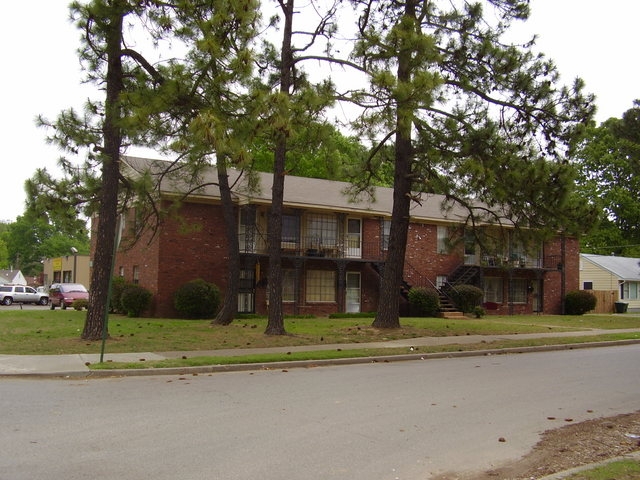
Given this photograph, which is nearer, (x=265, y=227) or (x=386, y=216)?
(x=265, y=227)

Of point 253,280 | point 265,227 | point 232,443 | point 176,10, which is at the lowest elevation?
point 232,443

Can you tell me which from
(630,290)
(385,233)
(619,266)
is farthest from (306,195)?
(630,290)

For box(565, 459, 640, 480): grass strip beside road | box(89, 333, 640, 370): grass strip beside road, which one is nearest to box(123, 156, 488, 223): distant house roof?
box(89, 333, 640, 370): grass strip beside road

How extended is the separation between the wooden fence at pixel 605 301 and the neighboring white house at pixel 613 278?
4.72m

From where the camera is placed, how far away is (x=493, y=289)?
3578 centimetres

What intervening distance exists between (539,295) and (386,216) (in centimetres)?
1287

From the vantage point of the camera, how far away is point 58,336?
645 inches

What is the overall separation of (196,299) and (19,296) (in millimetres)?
23617

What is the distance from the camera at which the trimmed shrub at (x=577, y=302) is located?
121 ft

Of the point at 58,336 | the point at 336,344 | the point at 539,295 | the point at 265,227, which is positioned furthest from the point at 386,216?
the point at 58,336

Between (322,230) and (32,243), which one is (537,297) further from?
(32,243)

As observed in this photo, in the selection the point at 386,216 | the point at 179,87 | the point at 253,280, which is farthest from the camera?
the point at 386,216

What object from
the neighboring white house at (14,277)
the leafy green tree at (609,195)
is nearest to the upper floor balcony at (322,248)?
the leafy green tree at (609,195)

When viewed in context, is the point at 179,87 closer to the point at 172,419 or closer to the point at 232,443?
the point at 172,419
